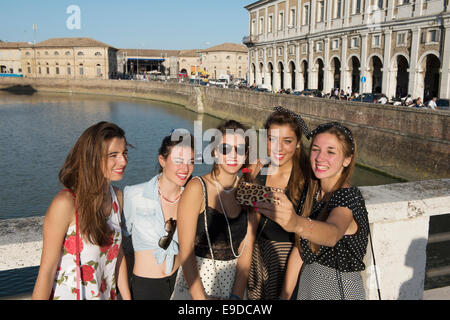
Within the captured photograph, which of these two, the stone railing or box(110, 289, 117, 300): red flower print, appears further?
the stone railing

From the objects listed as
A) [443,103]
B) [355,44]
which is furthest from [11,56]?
[443,103]

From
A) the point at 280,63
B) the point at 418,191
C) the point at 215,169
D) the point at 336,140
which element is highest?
the point at 280,63

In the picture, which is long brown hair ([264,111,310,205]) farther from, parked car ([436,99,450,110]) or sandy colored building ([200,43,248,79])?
sandy colored building ([200,43,248,79])

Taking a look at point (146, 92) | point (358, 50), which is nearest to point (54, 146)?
A: point (358, 50)

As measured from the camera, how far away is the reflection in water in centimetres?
1468

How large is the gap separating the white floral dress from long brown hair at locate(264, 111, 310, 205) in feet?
3.56

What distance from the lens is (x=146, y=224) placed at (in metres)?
2.17

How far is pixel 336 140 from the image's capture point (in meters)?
2.08

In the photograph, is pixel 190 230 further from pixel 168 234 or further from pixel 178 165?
pixel 178 165

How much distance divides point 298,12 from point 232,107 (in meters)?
10.3

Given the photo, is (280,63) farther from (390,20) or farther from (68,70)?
(68,70)

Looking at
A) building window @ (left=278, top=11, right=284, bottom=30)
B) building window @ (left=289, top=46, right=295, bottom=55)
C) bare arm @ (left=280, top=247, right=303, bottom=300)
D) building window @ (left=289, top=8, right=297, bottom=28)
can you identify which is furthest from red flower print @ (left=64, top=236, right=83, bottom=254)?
building window @ (left=278, top=11, right=284, bottom=30)

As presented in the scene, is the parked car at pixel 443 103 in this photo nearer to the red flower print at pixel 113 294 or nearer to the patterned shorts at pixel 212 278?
the patterned shorts at pixel 212 278

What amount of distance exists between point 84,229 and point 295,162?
1.45 m
